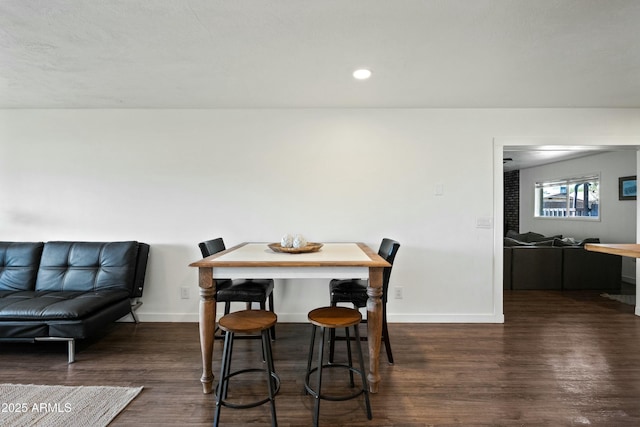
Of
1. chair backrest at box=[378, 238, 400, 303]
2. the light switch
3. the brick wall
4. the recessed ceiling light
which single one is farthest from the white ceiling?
the brick wall

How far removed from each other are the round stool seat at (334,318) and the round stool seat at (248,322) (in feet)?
0.78

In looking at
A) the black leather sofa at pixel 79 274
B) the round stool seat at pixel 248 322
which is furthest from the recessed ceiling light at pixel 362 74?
the black leather sofa at pixel 79 274

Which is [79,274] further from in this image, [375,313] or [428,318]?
[428,318]

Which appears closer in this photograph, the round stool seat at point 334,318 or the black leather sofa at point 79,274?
the round stool seat at point 334,318

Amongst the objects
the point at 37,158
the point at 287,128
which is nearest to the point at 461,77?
the point at 287,128

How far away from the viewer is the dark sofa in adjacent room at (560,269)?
4625mm

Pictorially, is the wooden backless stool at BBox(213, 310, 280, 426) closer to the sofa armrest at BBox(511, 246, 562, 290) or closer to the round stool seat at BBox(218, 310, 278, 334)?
the round stool seat at BBox(218, 310, 278, 334)

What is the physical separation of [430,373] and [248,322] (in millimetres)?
1371

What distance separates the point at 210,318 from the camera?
2.03 m

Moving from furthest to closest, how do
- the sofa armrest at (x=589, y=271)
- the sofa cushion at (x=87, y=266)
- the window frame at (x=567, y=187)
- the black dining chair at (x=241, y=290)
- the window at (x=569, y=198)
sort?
the window at (x=569, y=198)
the window frame at (x=567, y=187)
the sofa armrest at (x=589, y=271)
the sofa cushion at (x=87, y=266)
the black dining chair at (x=241, y=290)

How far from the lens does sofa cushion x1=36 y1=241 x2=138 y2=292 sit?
2.98m

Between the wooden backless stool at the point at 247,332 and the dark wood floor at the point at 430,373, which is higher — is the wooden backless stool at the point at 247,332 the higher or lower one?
the higher one

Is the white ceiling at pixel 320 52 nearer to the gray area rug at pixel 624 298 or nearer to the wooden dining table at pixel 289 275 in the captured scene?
the wooden dining table at pixel 289 275

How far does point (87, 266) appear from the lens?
3.04 metres
